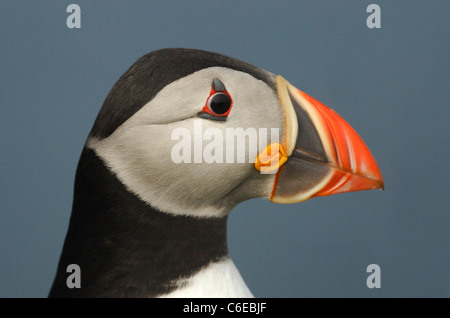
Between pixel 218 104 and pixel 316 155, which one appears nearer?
pixel 218 104

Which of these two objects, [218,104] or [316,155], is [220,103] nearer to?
[218,104]

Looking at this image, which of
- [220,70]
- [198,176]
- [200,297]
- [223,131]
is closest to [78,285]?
[200,297]

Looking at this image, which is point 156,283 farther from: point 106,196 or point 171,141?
point 171,141

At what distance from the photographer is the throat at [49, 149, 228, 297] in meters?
1.48

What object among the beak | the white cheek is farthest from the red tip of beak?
the white cheek

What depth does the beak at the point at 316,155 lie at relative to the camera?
5.21ft

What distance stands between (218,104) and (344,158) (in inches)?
16.0

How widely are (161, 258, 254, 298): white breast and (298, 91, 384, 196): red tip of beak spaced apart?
33 cm

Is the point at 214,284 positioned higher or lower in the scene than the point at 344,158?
lower

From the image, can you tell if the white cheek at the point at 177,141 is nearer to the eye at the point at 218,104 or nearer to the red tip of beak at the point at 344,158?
the eye at the point at 218,104

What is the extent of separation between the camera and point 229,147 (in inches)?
58.2

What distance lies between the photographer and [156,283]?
1.51 m

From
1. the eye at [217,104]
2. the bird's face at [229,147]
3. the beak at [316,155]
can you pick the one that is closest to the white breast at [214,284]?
the bird's face at [229,147]

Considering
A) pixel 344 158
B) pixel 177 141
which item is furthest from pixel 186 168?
pixel 344 158
